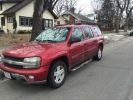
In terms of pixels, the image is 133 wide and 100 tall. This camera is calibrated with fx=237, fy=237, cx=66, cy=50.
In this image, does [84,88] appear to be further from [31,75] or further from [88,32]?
[88,32]

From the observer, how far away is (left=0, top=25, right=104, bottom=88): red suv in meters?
5.85

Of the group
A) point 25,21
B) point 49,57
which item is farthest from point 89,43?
point 25,21

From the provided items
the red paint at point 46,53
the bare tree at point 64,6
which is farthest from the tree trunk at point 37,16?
the bare tree at point 64,6

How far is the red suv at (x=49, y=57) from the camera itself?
585 centimetres

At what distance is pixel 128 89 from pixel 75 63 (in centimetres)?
195

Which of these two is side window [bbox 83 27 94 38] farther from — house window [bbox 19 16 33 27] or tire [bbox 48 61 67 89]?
house window [bbox 19 16 33 27]

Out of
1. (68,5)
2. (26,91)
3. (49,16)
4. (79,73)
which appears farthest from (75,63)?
(68,5)

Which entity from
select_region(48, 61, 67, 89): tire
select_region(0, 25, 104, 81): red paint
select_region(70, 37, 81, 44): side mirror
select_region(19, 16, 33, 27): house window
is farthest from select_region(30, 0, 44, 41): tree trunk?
select_region(19, 16, 33, 27): house window

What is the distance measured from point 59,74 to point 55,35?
1.60 m

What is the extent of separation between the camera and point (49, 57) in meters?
6.05

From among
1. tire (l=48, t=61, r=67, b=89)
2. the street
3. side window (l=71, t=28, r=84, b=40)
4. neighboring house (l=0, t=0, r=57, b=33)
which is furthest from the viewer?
neighboring house (l=0, t=0, r=57, b=33)

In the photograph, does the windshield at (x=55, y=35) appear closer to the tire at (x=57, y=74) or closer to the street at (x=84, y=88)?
the tire at (x=57, y=74)

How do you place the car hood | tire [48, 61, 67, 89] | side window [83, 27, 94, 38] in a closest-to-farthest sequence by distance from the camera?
the car hood → tire [48, 61, 67, 89] → side window [83, 27, 94, 38]

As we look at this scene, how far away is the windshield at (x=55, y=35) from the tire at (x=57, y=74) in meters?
0.96
